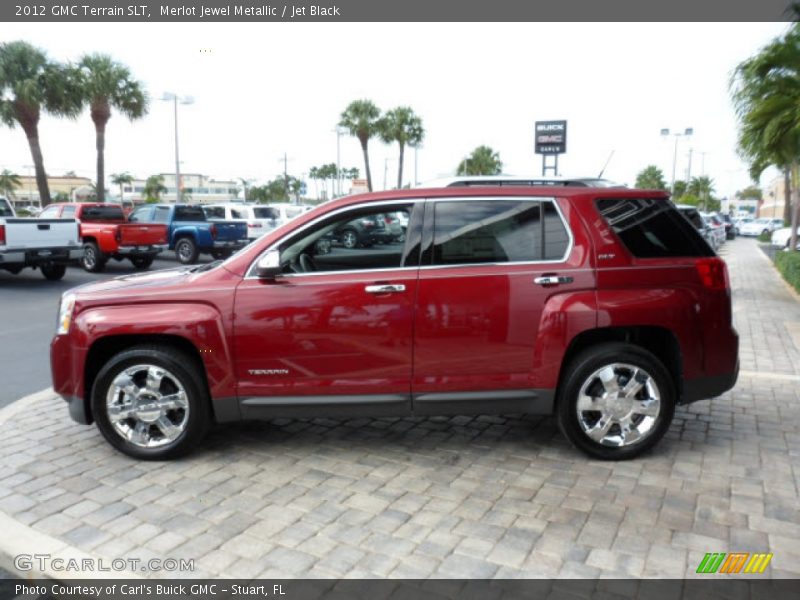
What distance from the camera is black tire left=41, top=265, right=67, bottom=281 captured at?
15.0 meters

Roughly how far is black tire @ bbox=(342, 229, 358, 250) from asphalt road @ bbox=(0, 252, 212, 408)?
11.9 feet

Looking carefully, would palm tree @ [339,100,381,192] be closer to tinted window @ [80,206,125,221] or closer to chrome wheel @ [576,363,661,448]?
tinted window @ [80,206,125,221]

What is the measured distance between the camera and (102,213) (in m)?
17.9

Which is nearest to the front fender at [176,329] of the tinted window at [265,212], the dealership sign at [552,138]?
the tinted window at [265,212]

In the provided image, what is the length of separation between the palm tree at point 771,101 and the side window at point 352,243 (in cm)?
924

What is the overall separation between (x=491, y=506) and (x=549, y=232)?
181cm

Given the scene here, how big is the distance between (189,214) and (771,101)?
51.1 feet

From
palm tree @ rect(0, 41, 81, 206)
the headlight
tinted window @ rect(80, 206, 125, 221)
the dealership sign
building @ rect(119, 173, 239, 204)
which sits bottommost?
the headlight

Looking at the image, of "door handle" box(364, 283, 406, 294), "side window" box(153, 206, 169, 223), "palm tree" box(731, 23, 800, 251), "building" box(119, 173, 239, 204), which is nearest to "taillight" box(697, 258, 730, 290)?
"door handle" box(364, 283, 406, 294)

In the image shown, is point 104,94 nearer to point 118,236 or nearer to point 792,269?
point 118,236

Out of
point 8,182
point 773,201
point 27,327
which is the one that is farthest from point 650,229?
point 8,182

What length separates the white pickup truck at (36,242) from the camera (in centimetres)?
1312

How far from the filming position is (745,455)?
15.0 ft

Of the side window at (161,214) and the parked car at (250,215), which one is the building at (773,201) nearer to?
the parked car at (250,215)
